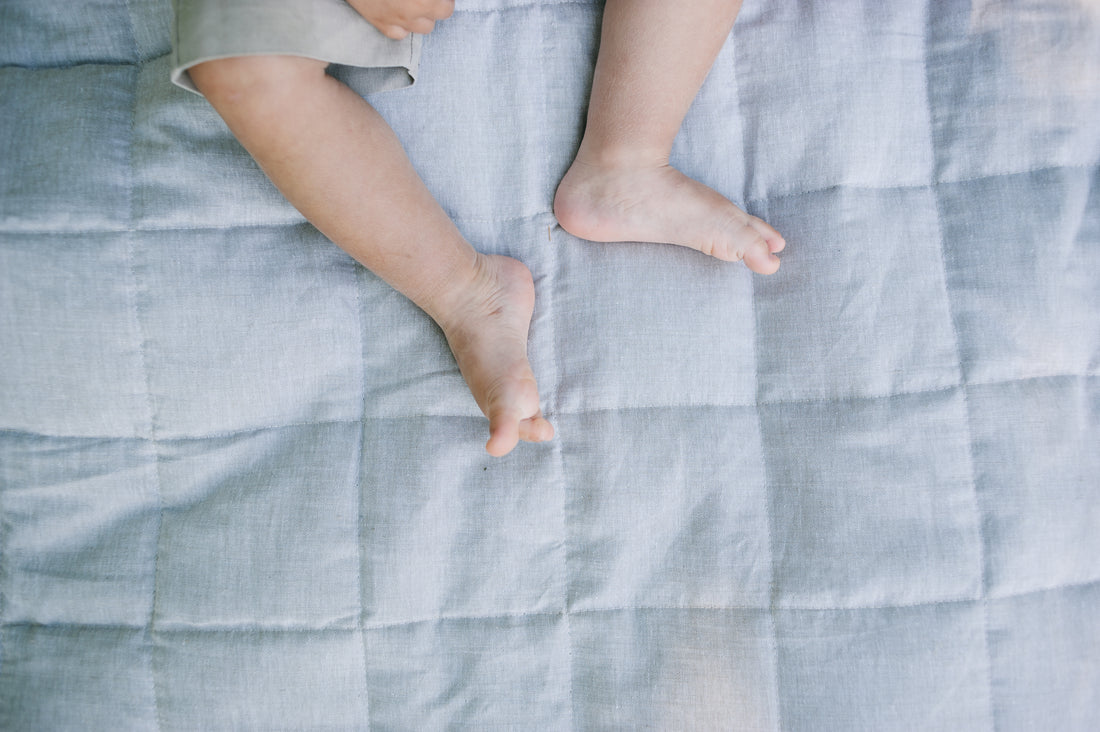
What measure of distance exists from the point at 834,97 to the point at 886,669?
63cm

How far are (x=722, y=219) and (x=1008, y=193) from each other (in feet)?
1.03

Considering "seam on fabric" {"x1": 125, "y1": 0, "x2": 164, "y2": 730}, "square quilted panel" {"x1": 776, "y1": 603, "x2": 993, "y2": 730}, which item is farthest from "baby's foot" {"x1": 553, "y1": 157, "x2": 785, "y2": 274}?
"seam on fabric" {"x1": 125, "y1": 0, "x2": 164, "y2": 730}

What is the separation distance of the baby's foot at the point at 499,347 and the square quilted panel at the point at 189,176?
0.79ft

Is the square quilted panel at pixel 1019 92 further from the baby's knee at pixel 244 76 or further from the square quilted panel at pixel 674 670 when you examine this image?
the baby's knee at pixel 244 76

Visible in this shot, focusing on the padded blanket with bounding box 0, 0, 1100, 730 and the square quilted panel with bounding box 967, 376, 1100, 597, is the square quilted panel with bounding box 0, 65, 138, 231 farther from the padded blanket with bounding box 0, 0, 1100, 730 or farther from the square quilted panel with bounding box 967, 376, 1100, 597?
the square quilted panel with bounding box 967, 376, 1100, 597

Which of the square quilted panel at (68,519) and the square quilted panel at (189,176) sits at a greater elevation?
the square quilted panel at (189,176)

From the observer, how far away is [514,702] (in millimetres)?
771

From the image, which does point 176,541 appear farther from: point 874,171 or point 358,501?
point 874,171

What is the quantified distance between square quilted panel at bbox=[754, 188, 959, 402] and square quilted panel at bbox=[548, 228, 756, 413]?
32 millimetres

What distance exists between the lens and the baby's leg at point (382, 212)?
71cm

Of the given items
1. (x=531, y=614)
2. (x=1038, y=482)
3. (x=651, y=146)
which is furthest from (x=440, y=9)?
(x=1038, y=482)

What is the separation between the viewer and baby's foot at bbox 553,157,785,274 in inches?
32.1

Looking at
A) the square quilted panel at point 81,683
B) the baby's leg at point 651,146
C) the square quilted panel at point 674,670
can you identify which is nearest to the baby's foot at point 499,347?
the baby's leg at point 651,146

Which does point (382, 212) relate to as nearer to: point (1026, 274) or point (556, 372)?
point (556, 372)
